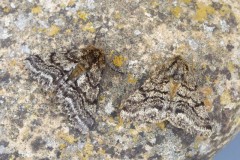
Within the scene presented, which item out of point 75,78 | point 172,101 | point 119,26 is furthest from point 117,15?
point 172,101

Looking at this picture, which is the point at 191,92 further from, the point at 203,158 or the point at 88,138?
the point at 88,138

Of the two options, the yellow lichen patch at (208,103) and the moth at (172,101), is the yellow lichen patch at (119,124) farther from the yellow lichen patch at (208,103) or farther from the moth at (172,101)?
the yellow lichen patch at (208,103)

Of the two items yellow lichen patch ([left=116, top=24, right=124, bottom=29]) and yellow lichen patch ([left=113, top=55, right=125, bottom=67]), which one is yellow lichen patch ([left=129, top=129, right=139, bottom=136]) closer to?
yellow lichen patch ([left=113, top=55, right=125, bottom=67])

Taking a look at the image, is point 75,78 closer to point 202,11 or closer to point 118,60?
point 118,60

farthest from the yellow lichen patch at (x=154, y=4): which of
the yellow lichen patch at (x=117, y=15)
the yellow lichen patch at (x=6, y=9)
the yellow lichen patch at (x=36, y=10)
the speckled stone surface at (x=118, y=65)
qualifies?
the yellow lichen patch at (x=6, y=9)

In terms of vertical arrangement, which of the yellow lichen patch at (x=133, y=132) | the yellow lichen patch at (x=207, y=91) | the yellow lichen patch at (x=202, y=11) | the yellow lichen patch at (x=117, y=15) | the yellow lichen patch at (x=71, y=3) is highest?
the yellow lichen patch at (x=202, y=11)

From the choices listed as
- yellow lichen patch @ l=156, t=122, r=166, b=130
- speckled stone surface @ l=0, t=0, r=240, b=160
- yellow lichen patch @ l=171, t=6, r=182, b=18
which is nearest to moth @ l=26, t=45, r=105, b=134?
speckled stone surface @ l=0, t=0, r=240, b=160
